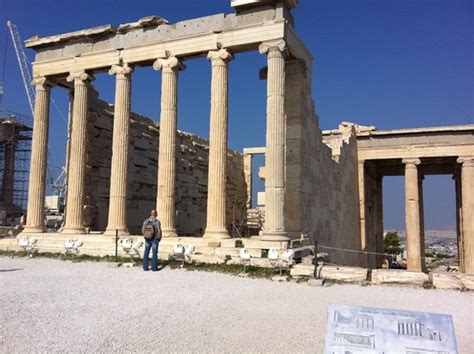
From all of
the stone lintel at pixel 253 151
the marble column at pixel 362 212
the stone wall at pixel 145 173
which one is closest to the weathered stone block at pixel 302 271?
the stone wall at pixel 145 173

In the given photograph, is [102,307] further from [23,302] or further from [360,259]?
[360,259]

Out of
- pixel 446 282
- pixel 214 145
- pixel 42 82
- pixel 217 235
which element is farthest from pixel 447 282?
pixel 42 82

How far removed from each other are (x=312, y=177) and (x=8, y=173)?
149 feet

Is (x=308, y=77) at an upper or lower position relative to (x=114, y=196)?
upper

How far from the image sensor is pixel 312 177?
17.6 m

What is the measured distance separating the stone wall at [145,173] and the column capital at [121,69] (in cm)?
375

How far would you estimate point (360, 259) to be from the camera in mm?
27266

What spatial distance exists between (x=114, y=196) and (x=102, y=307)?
9358 millimetres

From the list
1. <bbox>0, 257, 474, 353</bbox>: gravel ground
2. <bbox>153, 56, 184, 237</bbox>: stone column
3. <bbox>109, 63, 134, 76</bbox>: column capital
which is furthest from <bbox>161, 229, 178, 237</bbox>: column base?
<bbox>109, 63, 134, 76</bbox>: column capital

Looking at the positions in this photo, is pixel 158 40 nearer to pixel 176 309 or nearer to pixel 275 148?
pixel 275 148

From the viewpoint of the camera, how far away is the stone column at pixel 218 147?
A: 15.3 metres

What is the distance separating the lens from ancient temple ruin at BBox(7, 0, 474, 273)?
1495 centimetres

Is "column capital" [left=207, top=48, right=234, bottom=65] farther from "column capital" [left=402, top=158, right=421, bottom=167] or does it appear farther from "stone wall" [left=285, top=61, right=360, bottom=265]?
"column capital" [left=402, top=158, right=421, bottom=167]

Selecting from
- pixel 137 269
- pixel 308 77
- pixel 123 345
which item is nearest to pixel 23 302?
pixel 123 345
